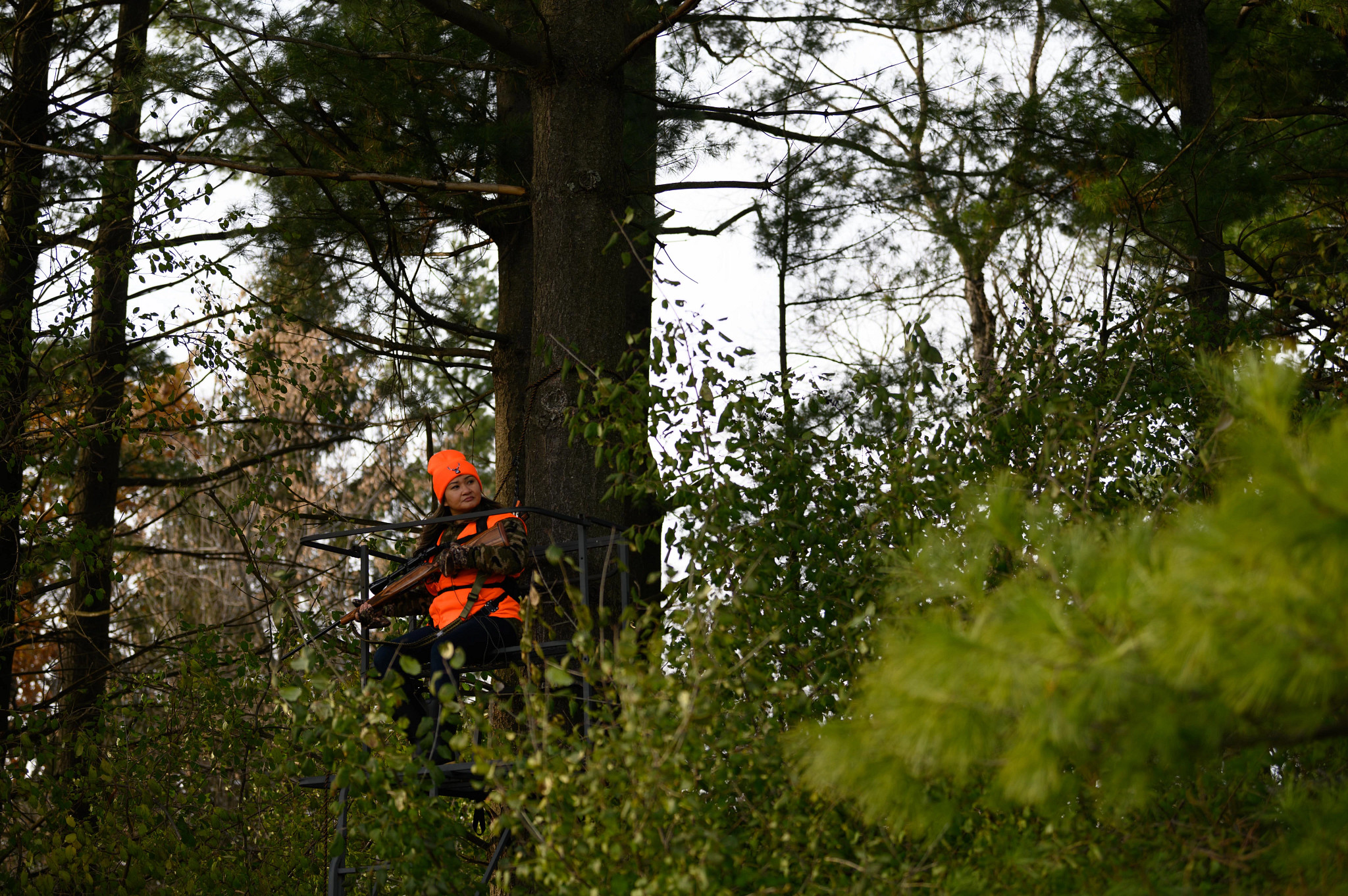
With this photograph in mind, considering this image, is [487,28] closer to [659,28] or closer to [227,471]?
[659,28]

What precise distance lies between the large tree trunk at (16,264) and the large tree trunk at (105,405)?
353 mm

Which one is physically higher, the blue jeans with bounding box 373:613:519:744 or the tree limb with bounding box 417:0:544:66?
the tree limb with bounding box 417:0:544:66

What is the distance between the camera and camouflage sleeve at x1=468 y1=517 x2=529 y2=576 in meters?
4.29

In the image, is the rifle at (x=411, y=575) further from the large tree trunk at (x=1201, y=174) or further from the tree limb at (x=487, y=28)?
the large tree trunk at (x=1201, y=174)

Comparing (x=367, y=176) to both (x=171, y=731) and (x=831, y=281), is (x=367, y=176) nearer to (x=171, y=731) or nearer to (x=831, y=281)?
(x=171, y=731)

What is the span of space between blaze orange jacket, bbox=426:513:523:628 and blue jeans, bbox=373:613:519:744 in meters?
0.04

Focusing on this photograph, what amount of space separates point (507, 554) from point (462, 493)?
27.6 inches

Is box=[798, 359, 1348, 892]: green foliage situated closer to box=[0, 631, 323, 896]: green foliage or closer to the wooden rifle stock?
the wooden rifle stock

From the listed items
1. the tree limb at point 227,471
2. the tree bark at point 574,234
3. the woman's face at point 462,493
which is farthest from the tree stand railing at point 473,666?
the tree limb at point 227,471

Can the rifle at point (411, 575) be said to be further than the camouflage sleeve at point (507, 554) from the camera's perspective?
Yes

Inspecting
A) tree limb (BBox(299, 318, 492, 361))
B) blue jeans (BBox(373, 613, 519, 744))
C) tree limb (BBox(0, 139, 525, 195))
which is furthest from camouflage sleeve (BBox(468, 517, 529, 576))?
tree limb (BBox(299, 318, 492, 361))

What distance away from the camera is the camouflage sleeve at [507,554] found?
429 centimetres

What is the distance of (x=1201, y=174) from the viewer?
6.30m

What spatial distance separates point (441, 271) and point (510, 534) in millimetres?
4368
